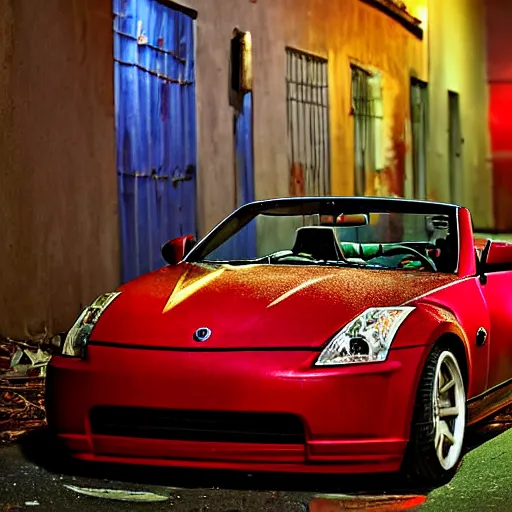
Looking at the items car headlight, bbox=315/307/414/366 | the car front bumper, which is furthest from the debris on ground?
car headlight, bbox=315/307/414/366

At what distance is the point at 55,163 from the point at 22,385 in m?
2.34

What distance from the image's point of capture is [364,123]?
763 inches

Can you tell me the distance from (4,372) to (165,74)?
14.6 feet

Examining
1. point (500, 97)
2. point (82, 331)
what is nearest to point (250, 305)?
point (82, 331)

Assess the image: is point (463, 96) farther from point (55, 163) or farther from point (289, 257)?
point (289, 257)

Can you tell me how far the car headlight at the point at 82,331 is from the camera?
601cm

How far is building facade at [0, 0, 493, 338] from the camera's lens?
10.3 metres

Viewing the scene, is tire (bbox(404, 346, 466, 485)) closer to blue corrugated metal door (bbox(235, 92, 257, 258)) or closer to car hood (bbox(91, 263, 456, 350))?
car hood (bbox(91, 263, 456, 350))

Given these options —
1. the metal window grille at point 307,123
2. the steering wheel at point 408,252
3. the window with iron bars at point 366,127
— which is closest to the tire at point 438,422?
the steering wheel at point 408,252

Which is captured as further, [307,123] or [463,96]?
[463,96]

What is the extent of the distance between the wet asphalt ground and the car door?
662 millimetres

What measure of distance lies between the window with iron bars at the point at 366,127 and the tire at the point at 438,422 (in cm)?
1273

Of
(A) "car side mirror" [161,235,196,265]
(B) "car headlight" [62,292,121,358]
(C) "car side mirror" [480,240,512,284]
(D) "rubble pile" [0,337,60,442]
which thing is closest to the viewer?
(B) "car headlight" [62,292,121,358]

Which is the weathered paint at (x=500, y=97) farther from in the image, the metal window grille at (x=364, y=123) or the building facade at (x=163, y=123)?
the metal window grille at (x=364, y=123)
